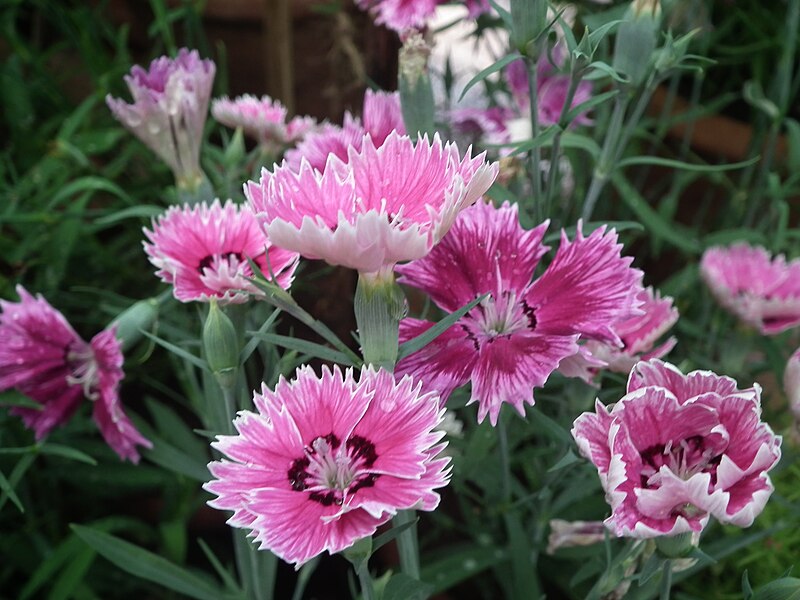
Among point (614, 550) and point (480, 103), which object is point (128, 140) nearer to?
point (480, 103)

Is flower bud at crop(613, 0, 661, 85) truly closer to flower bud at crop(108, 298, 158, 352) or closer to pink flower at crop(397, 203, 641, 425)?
pink flower at crop(397, 203, 641, 425)

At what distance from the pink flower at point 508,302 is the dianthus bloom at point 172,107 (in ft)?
0.85

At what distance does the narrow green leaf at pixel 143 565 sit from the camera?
1.79ft

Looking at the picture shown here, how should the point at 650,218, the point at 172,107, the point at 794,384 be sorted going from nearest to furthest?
the point at 794,384, the point at 172,107, the point at 650,218

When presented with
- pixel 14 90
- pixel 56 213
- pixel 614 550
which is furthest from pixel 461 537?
pixel 14 90

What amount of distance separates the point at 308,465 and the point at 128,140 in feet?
2.44

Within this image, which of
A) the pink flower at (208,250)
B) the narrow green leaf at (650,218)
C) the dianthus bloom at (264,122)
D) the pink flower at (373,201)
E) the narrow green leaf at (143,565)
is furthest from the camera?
the narrow green leaf at (650,218)

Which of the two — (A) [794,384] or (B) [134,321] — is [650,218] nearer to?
(A) [794,384]

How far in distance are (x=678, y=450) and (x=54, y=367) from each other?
44 centimetres

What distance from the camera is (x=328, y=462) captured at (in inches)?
14.1

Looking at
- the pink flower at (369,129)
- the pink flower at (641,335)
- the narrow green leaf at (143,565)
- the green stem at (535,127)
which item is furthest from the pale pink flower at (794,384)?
the narrow green leaf at (143,565)

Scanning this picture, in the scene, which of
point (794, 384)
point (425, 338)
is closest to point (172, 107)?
point (425, 338)

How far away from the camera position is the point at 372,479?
0.34 meters

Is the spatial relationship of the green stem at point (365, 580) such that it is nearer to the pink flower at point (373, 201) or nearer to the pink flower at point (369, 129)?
the pink flower at point (373, 201)
